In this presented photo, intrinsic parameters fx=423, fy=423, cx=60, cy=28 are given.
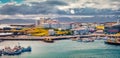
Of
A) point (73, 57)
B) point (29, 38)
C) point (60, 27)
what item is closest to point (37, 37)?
point (29, 38)

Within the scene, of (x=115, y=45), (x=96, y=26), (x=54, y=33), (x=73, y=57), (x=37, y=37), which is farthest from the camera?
(x=96, y=26)

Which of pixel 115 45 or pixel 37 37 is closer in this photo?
pixel 115 45

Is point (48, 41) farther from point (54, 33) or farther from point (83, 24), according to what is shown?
point (83, 24)

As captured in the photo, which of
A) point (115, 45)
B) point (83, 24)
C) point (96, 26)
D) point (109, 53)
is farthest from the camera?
point (83, 24)

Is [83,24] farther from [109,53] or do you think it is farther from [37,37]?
[109,53]

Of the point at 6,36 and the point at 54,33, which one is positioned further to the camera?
the point at 54,33

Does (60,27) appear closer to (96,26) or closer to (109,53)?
(96,26)

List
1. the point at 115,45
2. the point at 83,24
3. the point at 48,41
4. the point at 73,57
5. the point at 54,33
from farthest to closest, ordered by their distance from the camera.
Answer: the point at 83,24 < the point at 54,33 < the point at 48,41 < the point at 115,45 < the point at 73,57

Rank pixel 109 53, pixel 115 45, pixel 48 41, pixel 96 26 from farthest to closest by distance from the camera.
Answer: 1. pixel 96 26
2. pixel 48 41
3. pixel 115 45
4. pixel 109 53

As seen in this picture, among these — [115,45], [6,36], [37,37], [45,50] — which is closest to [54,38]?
[37,37]
